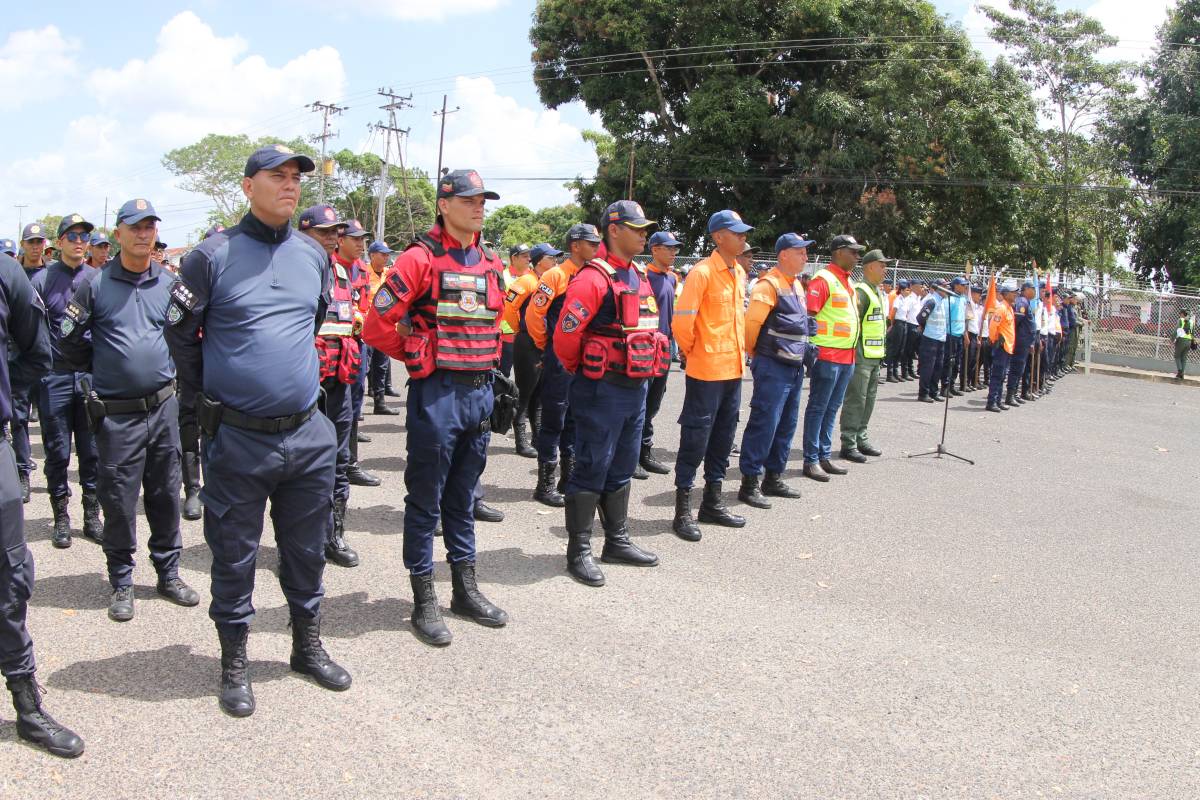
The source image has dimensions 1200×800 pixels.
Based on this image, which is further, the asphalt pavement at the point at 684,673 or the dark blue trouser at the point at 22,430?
the dark blue trouser at the point at 22,430

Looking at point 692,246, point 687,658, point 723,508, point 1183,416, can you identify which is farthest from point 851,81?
point 687,658

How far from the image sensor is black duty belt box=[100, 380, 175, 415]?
15.2ft

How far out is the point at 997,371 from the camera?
1419cm

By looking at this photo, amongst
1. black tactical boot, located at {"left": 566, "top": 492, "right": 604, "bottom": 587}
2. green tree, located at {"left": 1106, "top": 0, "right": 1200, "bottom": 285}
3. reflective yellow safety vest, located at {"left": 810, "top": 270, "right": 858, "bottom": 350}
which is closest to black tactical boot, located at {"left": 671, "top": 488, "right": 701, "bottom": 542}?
black tactical boot, located at {"left": 566, "top": 492, "right": 604, "bottom": 587}

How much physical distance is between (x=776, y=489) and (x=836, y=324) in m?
1.73

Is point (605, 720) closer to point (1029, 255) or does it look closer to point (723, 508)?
point (723, 508)

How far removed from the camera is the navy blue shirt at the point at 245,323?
11.6 ft

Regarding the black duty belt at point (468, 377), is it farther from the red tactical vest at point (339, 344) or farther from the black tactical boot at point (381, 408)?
the black tactical boot at point (381, 408)

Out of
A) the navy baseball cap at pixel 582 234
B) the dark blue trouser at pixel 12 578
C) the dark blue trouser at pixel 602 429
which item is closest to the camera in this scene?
the dark blue trouser at pixel 12 578

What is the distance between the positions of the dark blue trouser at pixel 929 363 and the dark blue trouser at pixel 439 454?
11.8 meters

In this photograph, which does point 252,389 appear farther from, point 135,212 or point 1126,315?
point 1126,315

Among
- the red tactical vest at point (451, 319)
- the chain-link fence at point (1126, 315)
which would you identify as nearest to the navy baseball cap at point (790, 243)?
the red tactical vest at point (451, 319)

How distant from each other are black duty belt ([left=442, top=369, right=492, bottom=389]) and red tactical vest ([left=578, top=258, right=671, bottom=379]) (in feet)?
3.05

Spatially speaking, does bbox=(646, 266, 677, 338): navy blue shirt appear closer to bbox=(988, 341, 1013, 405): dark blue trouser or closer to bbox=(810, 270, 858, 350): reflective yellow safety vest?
bbox=(810, 270, 858, 350): reflective yellow safety vest
